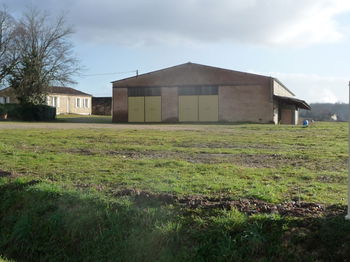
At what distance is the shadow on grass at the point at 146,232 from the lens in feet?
13.7

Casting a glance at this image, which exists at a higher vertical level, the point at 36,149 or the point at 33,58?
the point at 33,58

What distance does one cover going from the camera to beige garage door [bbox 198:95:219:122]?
3876 cm

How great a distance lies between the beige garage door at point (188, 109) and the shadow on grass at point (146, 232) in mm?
33193

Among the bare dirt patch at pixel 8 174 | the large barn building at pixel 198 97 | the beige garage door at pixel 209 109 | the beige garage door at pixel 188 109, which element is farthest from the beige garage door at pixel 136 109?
the bare dirt patch at pixel 8 174

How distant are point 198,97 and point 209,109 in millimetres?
1684

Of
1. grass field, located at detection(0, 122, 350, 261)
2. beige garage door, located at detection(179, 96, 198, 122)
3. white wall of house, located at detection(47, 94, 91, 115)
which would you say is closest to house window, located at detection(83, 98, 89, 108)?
white wall of house, located at detection(47, 94, 91, 115)

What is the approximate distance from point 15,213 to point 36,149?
6.00 metres

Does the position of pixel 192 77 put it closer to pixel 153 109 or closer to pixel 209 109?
pixel 209 109

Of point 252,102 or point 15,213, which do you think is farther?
point 252,102

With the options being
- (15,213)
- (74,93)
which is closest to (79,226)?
(15,213)

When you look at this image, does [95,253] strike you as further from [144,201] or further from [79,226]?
[144,201]

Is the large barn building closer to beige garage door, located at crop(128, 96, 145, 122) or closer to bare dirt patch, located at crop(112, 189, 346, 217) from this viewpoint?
beige garage door, located at crop(128, 96, 145, 122)

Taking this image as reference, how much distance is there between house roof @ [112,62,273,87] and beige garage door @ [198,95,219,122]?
1.49 m

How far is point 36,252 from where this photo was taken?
5.35m
